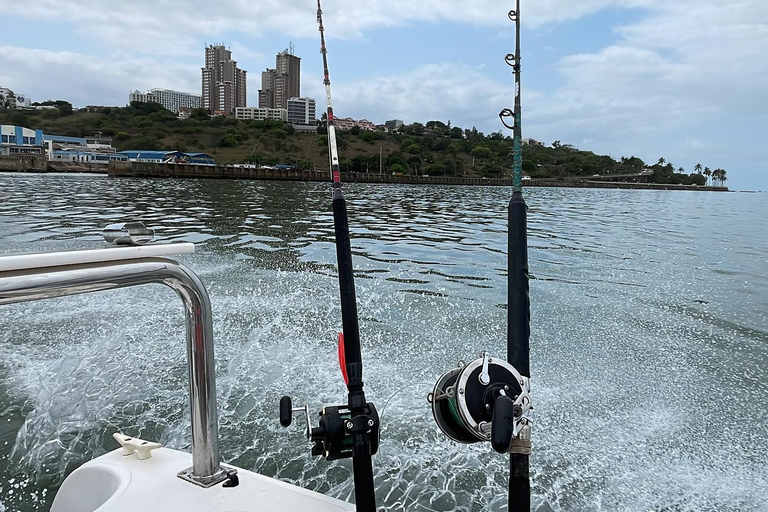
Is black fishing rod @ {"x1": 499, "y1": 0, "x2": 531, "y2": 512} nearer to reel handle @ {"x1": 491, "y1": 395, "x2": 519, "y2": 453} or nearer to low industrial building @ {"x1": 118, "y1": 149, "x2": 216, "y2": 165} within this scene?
reel handle @ {"x1": 491, "y1": 395, "x2": 519, "y2": 453}

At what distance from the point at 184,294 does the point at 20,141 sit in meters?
113

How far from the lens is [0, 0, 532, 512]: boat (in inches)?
54.4

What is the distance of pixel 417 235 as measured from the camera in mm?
13047

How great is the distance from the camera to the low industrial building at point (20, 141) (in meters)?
92.7

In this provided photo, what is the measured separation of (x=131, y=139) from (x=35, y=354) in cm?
12093

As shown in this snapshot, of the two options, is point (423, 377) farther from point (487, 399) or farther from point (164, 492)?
point (487, 399)

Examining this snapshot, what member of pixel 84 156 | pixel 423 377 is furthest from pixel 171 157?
pixel 423 377

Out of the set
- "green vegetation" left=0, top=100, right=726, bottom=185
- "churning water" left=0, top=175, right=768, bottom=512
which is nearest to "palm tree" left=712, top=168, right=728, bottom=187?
"green vegetation" left=0, top=100, right=726, bottom=185

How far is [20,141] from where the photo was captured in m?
94.9

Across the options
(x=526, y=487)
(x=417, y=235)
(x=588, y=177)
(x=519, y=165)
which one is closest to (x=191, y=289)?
(x=526, y=487)

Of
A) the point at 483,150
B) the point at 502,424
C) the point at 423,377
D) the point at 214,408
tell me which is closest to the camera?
the point at 502,424

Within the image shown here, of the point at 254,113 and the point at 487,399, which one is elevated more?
the point at 254,113

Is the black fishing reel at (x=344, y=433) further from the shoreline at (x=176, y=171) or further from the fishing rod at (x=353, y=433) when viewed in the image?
the shoreline at (x=176, y=171)

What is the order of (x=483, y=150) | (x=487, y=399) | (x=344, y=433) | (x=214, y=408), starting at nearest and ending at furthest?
(x=487, y=399), (x=344, y=433), (x=214, y=408), (x=483, y=150)
